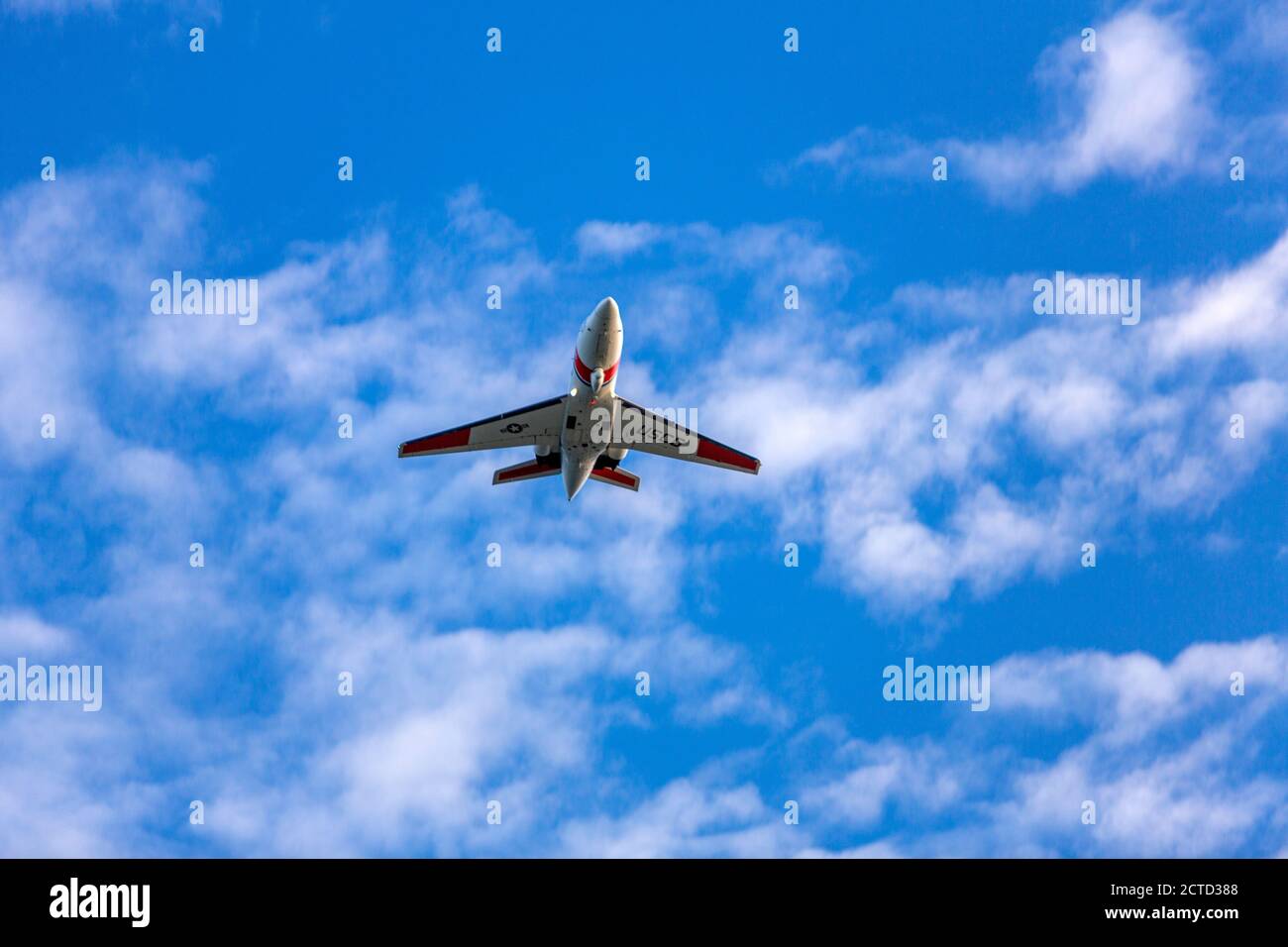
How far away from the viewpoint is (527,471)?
84.9 meters

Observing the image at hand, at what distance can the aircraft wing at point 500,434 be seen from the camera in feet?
268

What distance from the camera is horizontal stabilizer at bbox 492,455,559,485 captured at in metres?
84.4

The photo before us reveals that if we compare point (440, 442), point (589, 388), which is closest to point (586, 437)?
point (589, 388)

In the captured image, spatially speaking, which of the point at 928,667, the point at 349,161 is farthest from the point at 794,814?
the point at 349,161

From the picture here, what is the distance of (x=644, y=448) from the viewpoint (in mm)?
84750

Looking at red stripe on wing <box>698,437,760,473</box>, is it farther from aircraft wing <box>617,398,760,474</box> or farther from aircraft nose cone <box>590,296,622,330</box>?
aircraft nose cone <box>590,296,622,330</box>

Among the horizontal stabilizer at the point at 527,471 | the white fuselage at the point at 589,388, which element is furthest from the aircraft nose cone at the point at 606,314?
the horizontal stabilizer at the point at 527,471

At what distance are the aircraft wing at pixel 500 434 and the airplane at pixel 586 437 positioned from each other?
0.06 meters

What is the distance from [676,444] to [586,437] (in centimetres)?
742

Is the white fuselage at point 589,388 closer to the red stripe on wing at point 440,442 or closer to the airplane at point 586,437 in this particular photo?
the airplane at point 586,437
